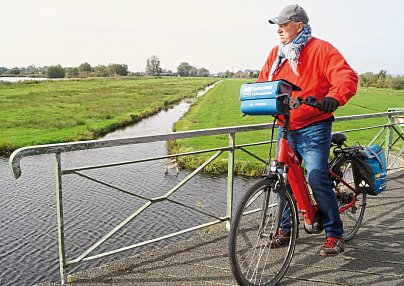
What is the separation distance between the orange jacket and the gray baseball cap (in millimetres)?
221

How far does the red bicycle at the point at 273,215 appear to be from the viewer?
3.01 meters

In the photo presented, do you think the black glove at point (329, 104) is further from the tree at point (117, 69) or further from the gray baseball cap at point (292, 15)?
the tree at point (117, 69)

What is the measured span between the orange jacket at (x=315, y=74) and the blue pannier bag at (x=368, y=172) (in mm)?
938

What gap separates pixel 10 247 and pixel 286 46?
9296mm

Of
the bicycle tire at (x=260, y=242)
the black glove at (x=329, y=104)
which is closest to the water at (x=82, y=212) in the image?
the bicycle tire at (x=260, y=242)

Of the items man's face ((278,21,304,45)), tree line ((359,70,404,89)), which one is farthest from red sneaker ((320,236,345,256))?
tree line ((359,70,404,89))

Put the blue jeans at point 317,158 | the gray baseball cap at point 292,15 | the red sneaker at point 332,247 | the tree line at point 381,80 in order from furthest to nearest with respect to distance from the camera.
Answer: the tree line at point 381,80, the red sneaker at point 332,247, the blue jeans at point 317,158, the gray baseball cap at point 292,15

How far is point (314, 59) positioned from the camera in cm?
331

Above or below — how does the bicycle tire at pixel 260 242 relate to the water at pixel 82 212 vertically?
above

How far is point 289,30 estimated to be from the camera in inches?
132

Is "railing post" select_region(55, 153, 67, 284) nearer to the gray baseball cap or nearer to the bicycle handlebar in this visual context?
the bicycle handlebar

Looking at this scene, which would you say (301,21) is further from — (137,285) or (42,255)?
(42,255)

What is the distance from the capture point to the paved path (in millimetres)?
3316

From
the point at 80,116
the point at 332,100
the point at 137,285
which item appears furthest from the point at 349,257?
the point at 80,116
